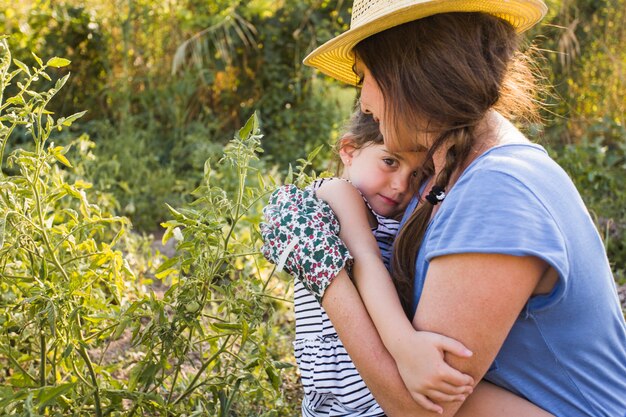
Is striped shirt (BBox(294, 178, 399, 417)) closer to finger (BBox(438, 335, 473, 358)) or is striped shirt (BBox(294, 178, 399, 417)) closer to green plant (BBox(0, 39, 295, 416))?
green plant (BBox(0, 39, 295, 416))

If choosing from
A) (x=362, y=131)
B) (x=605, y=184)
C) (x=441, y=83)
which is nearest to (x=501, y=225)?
(x=441, y=83)

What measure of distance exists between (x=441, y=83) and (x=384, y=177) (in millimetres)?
447

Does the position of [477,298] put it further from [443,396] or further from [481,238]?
[443,396]

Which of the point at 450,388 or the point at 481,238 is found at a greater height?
the point at 481,238

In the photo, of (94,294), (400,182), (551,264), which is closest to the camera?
(551,264)

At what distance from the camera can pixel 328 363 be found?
2.23 metres

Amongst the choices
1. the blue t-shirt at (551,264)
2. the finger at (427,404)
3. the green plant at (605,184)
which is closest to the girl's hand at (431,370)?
the finger at (427,404)

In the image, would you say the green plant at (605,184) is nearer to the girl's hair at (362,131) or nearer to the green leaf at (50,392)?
the girl's hair at (362,131)

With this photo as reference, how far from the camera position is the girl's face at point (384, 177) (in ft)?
7.58

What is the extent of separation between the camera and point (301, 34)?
23.9 feet

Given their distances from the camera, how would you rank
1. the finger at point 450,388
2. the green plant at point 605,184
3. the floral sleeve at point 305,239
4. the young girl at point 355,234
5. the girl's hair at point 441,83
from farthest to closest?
the green plant at point 605,184 → the young girl at point 355,234 → the floral sleeve at point 305,239 → the girl's hair at point 441,83 → the finger at point 450,388

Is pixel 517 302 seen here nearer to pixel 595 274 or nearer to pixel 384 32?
pixel 595 274

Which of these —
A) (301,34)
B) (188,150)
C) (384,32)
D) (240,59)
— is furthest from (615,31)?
(384,32)

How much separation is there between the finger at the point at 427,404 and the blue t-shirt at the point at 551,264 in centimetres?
16
